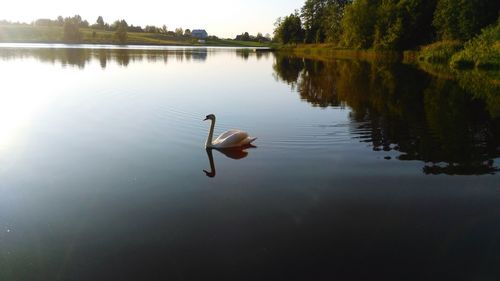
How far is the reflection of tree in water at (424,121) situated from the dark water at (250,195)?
0.36ft

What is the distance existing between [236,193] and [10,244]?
4379 mm

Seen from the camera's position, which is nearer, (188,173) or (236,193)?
(236,193)

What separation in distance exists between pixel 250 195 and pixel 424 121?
10994 mm

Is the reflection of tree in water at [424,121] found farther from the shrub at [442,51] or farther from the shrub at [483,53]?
the shrub at [442,51]

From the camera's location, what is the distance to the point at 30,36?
150375 mm

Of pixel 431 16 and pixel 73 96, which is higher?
pixel 431 16

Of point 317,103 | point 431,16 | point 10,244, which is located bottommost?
point 10,244

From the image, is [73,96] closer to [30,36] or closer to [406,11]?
[406,11]

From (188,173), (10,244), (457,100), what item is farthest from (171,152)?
(457,100)

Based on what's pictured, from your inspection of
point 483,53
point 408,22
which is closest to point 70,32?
point 408,22

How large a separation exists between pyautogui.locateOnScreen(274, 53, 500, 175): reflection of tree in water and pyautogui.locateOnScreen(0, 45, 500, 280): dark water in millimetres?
109

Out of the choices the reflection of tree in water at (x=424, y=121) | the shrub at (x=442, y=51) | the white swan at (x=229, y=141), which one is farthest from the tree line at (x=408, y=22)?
the white swan at (x=229, y=141)

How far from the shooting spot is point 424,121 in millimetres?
17891

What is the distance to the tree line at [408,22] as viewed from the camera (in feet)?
177
